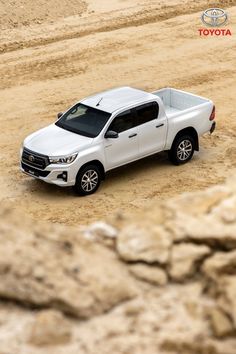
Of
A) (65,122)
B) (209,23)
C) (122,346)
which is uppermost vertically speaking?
(122,346)

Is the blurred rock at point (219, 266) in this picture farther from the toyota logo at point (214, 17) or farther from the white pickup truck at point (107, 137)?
the toyota logo at point (214, 17)

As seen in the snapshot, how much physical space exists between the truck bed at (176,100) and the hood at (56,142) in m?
2.89

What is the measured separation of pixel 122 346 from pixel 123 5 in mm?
27393

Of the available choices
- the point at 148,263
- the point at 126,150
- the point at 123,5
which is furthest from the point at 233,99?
the point at 148,263

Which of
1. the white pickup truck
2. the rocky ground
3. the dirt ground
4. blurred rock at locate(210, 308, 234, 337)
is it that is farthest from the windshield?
blurred rock at locate(210, 308, 234, 337)

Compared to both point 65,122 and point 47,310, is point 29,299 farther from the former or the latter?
point 65,122

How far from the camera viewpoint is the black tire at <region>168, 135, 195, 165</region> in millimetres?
17859

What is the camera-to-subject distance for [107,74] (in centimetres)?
2477

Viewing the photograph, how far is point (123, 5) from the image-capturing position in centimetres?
3275

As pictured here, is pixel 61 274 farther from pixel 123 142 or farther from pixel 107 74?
pixel 107 74

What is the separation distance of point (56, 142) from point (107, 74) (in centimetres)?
885

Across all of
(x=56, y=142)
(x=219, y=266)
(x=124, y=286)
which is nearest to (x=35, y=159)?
(x=56, y=142)

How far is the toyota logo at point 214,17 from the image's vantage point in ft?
99.9

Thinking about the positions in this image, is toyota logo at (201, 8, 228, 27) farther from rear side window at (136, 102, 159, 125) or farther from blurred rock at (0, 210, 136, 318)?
blurred rock at (0, 210, 136, 318)
